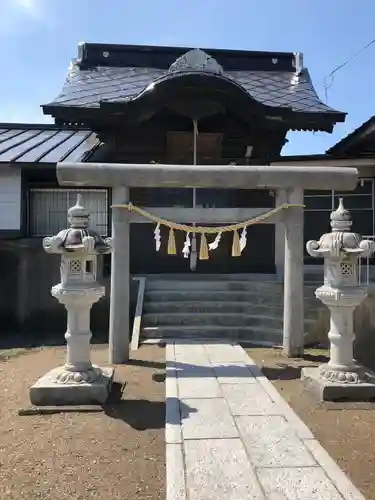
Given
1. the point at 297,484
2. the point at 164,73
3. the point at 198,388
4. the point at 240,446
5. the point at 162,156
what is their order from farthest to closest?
the point at 164,73, the point at 162,156, the point at 198,388, the point at 240,446, the point at 297,484

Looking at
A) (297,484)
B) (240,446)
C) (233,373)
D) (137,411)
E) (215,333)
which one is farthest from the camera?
(215,333)

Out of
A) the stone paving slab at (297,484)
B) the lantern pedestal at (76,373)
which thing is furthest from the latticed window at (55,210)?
the stone paving slab at (297,484)

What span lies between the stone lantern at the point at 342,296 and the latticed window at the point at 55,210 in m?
7.35

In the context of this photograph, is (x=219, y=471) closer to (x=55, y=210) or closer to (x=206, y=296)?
(x=206, y=296)

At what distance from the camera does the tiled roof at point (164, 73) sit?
1298 centimetres

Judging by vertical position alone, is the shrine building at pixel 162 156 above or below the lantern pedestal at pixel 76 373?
above

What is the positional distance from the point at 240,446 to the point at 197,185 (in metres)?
4.91

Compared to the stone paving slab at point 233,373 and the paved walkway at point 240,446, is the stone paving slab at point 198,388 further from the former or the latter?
the stone paving slab at point 233,373

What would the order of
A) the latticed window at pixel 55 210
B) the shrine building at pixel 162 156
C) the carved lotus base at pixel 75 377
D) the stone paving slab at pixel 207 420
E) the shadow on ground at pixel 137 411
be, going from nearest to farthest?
1. the stone paving slab at pixel 207 420
2. the shadow on ground at pixel 137 411
3. the carved lotus base at pixel 75 377
4. the shrine building at pixel 162 156
5. the latticed window at pixel 55 210

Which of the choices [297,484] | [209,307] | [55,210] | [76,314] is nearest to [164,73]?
[55,210]

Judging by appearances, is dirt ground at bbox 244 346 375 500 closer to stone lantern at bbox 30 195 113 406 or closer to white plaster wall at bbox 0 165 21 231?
stone lantern at bbox 30 195 113 406

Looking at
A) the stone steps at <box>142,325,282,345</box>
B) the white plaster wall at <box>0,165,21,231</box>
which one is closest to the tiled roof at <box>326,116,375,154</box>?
the stone steps at <box>142,325,282,345</box>

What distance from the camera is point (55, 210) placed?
1201 centimetres

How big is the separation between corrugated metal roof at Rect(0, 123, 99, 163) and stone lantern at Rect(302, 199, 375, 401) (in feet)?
25.4
